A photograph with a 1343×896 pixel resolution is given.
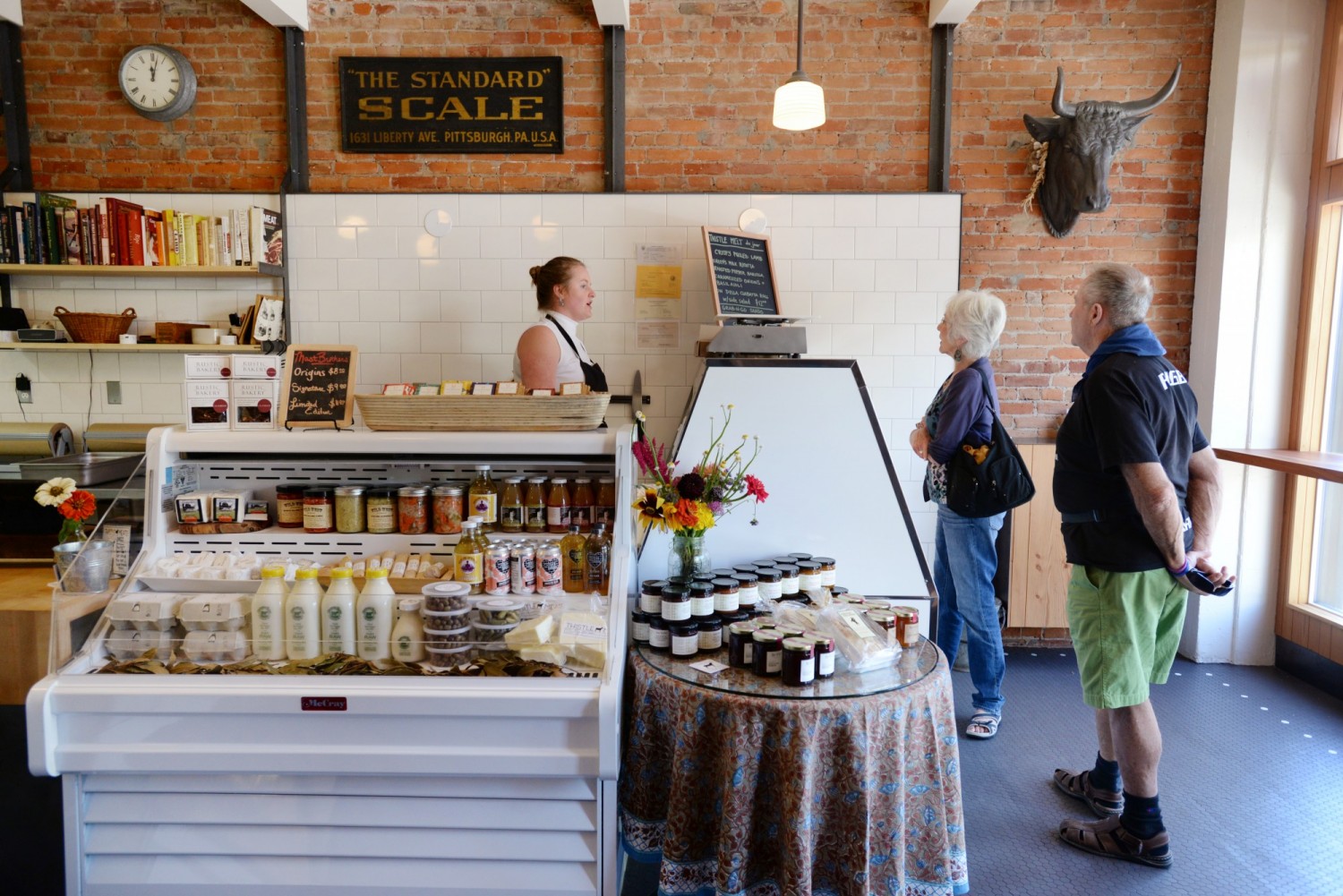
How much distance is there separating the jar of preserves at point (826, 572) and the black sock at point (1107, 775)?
125 centimetres

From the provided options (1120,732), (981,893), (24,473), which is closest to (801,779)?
(981,893)

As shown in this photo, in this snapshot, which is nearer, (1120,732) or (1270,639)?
(1120,732)

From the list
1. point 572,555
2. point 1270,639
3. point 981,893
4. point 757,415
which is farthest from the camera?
point 1270,639

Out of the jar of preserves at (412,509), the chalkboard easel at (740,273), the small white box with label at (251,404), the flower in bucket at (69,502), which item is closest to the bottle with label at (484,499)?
the jar of preserves at (412,509)

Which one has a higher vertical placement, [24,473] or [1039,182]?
[1039,182]

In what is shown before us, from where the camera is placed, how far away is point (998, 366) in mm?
4492

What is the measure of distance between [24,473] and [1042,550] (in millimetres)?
5115

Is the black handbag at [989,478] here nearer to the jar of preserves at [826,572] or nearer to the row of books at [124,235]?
the jar of preserves at [826,572]

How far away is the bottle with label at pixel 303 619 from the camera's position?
2090 millimetres

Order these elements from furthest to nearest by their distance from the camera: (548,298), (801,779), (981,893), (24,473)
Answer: (24,473), (548,298), (981,893), (801,779)

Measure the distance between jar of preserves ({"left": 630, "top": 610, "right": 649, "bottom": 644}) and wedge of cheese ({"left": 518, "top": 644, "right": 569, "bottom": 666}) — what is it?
0.95 feet

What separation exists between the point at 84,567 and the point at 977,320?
306 cm

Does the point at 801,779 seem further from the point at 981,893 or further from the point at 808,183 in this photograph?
the point at 808,183

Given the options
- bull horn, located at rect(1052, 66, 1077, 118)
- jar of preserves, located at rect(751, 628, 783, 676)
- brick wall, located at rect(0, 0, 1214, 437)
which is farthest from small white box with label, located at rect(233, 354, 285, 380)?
bull horn, located at rect(1052, 66, 1077, 118)
